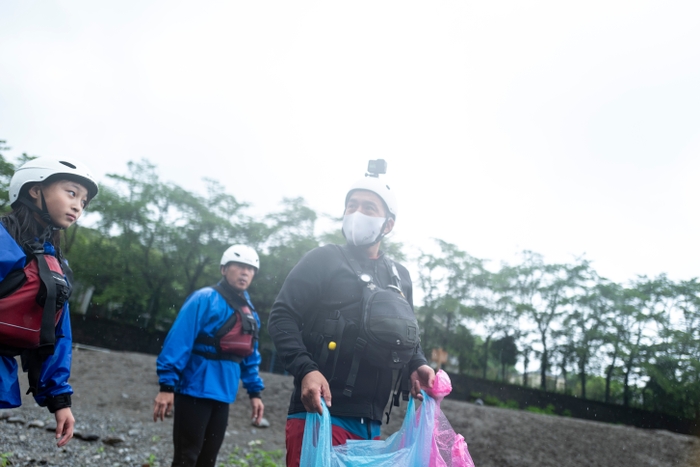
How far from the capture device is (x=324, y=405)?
6.77ft

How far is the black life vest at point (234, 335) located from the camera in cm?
393

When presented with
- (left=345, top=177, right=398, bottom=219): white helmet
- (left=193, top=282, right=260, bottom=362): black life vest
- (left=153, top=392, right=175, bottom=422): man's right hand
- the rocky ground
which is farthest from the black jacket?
the rocky ground

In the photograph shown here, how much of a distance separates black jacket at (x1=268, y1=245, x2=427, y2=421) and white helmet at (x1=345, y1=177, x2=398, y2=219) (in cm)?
40

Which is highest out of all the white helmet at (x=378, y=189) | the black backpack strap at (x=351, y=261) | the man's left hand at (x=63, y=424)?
the white helmet at (x=378, y=189)

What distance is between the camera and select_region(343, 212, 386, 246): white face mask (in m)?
2.73

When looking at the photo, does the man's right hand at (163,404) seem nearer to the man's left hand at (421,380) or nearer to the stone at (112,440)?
the man's left hand at (421,380)

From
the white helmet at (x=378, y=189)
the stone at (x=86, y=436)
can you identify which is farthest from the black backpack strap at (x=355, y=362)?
the stone at (x=86, y=436)

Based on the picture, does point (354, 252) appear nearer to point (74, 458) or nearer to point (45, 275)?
point (45, 275)

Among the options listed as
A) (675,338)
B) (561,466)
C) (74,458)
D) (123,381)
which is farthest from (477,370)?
(74,458)

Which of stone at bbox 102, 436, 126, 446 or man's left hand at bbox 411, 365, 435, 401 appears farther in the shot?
stone at bbox 102, 436, 126, 446

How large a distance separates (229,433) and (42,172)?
7072mm

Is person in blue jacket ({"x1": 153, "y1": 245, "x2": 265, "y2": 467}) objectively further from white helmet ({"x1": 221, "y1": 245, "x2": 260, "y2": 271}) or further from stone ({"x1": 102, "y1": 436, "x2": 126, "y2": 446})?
stone ({"x1": 102, "y1": 436, "x2": 126, "y2": 446})

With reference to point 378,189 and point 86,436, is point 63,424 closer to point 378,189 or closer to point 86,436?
point 378,189

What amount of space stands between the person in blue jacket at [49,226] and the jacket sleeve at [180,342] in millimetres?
1017
